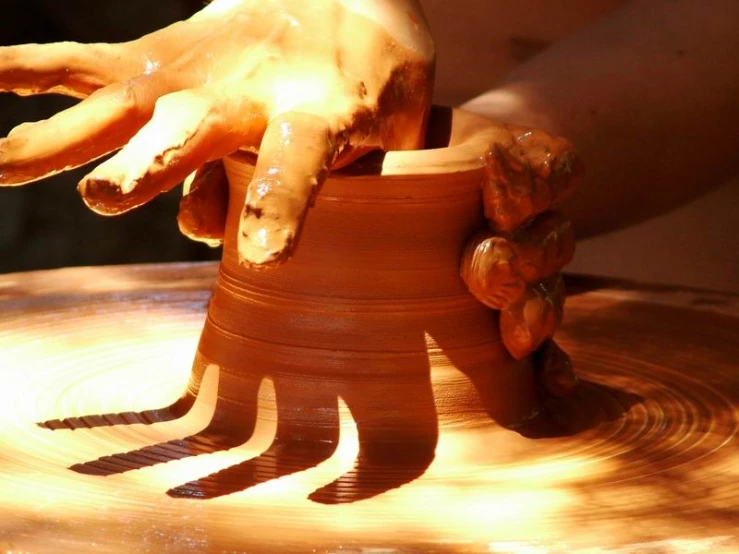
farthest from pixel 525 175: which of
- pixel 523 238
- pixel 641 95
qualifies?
pixel 641 95

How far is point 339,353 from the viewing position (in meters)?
0.94

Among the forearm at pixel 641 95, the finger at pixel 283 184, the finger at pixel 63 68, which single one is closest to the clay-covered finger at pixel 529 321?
the finger at pixel 283 184

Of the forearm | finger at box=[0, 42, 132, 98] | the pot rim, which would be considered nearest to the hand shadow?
the pot rim

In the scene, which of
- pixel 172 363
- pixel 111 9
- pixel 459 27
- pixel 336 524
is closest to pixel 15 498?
pixel 336 524

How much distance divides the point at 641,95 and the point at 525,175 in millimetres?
776

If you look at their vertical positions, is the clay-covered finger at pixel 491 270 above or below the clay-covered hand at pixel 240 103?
below

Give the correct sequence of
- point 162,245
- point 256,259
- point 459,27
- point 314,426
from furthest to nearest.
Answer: point 162,245
point 459,27
point 314,426
point 256,259

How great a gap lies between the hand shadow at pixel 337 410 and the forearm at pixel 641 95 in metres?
0.72

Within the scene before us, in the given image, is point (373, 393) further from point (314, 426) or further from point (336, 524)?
point (336, 524)

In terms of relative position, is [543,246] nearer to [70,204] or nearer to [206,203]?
[206,203]

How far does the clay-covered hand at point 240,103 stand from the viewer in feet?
2.55

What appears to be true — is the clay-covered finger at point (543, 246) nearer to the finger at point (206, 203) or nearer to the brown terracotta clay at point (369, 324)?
the brown terracotta clay at point (369, 324)

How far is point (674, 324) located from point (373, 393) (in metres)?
0.49

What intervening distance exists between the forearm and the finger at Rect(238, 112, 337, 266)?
0.84m
